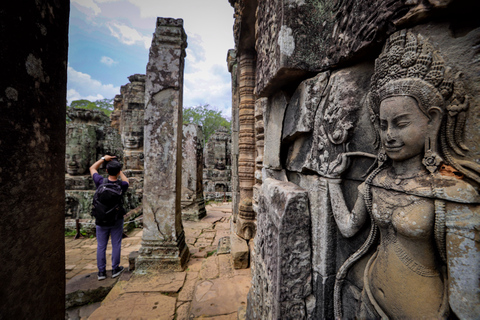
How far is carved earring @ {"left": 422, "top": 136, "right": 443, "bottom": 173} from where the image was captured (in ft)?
2.33

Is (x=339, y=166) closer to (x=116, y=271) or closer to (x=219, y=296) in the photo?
(x=219, y=296)

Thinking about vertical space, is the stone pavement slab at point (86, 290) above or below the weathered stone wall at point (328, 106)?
below

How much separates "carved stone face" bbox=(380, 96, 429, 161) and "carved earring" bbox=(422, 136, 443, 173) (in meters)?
0.02

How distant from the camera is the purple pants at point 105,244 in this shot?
3.19m

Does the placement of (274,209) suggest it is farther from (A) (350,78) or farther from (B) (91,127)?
(B) (91,127)

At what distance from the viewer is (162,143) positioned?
3.27m

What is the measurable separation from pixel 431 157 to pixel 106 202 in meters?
3.78

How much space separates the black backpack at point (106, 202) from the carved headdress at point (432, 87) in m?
3.62

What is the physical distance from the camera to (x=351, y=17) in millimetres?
983

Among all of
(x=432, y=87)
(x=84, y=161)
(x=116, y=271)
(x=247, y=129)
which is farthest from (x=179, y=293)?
(x=84, y=161)

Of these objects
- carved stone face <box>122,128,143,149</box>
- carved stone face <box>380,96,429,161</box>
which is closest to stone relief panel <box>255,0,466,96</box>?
carved stone face <box>380,96,429,161</box>

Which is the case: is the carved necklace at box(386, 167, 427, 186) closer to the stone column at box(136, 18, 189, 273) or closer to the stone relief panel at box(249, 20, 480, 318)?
the stone relief panel at box(249, 20, 480, 318)

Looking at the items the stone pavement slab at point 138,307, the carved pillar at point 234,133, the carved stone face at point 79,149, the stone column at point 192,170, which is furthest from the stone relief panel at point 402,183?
the carved stone face at point 79,149

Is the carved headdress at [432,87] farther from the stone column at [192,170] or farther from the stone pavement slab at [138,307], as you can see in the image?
the stone column at [192,170]
